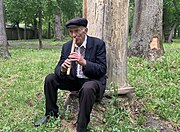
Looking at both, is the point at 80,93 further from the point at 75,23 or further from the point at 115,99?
the point at 75,23

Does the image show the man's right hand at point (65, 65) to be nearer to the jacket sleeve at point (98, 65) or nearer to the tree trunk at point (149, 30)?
the jacket sleeve at point (98, 65)

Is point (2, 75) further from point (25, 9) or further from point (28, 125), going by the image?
point (25, 9)

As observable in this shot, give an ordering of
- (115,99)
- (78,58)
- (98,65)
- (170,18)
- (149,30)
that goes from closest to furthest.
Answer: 1. (78,58)
2. (98,65)
3. (115,99)
4. (149,30)
5. (170,18)

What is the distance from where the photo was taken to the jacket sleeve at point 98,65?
369 centimetres

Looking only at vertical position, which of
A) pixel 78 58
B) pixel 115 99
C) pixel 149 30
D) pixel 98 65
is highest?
pixel 149 30

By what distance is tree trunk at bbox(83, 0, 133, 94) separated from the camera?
416cm

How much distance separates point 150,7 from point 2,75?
354cm

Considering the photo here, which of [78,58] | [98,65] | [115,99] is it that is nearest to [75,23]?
[78,58]

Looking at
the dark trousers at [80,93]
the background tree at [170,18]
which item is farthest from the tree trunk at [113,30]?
the background tree at [170,18]

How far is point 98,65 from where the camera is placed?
3766 millimetres

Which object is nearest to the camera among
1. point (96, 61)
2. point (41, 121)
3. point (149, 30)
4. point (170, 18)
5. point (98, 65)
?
point (98, 65)

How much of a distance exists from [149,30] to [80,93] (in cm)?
370

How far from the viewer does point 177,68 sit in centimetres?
625

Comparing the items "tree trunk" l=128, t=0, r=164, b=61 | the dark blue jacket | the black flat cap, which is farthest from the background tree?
the black flat cap
